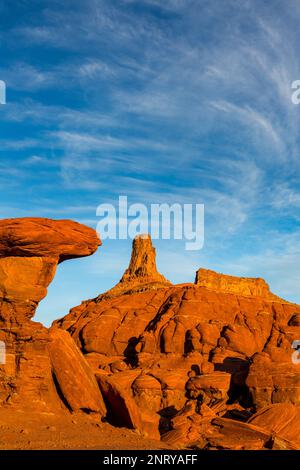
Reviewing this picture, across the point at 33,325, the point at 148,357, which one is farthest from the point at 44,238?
the point at 148,357

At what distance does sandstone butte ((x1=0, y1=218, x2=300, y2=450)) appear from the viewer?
24500 millimetres

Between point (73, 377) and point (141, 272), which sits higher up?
point (141, 272)

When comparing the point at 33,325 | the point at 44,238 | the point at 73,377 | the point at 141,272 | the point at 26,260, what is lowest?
the point at 73,377

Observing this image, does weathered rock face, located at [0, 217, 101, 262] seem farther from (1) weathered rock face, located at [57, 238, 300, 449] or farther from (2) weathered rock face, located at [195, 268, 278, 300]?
(2) weathered rock face, located at [195, 268, 278, 300]

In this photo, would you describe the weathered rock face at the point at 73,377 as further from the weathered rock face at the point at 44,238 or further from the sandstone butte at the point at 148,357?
the weathered rock face at the point at 44,238

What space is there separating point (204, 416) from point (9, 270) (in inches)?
700

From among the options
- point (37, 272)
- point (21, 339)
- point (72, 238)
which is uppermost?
point (72, 238)

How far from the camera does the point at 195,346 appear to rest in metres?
58.8

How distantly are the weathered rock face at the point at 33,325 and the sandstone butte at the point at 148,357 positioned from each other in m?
0.05

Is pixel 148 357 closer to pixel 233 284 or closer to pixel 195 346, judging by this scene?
pixel 195 346

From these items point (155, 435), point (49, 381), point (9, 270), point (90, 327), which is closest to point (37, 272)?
point (9, 270)

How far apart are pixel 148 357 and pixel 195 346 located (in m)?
5.80
